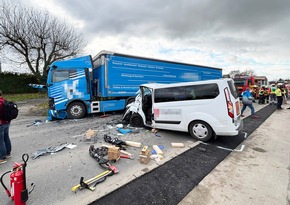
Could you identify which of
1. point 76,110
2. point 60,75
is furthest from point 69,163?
point 60,75

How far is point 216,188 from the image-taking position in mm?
2420

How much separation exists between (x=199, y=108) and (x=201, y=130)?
0.67 m

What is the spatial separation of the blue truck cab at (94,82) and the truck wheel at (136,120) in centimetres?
240

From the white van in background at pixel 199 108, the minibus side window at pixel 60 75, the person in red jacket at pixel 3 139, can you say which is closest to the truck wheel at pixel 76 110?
the minibus side window at pixel 60 75

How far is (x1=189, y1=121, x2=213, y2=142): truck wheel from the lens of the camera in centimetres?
422

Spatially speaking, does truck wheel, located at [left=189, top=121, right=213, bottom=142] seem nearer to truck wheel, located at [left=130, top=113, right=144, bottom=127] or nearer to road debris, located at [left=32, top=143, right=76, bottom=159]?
truck wheel, located at [left=130, top=113, right=144, bottom=127]

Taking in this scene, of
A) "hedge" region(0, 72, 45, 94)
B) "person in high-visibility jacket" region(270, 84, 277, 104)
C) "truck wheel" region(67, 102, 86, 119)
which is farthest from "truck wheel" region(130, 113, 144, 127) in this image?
"hedge" region(0, 72, 45, 94)

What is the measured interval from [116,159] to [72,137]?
2406mm

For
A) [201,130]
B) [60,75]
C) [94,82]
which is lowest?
[201,130]

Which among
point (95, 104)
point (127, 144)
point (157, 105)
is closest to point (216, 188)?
point (127, 144)

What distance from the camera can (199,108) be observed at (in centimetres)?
426

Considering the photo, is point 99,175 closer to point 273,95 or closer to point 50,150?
point 50,150

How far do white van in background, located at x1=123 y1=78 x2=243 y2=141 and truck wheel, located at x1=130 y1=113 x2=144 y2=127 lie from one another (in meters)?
0.56

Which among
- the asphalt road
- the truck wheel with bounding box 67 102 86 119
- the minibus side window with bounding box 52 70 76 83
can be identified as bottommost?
the asphalt road
